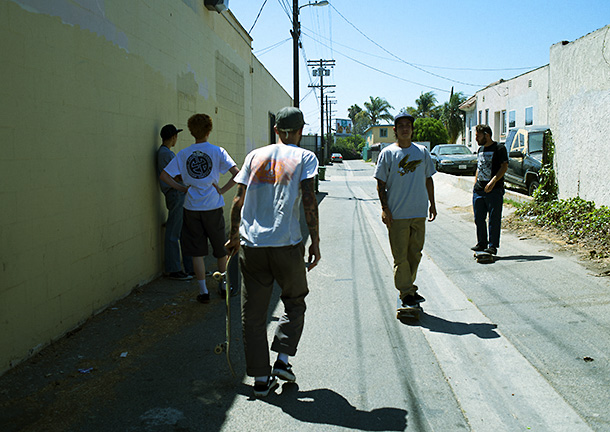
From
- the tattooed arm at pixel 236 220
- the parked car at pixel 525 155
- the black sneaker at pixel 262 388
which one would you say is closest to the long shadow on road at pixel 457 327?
the black sneaker at pixel 262 388

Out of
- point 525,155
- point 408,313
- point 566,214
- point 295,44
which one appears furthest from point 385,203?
point 295,44

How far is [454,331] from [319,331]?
3.90 ft

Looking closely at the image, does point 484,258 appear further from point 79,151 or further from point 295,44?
point 295,44

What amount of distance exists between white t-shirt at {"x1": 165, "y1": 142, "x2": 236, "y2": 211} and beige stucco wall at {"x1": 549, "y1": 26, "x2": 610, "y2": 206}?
6.49 m

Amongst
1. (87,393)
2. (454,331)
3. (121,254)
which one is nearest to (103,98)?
(121,254)

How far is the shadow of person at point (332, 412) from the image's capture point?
10.6 feet

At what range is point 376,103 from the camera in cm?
10700

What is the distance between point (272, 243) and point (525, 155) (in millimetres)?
13057

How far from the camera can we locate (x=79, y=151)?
4797 mm

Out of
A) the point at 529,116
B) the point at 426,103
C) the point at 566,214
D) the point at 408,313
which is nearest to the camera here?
the point at 408,313

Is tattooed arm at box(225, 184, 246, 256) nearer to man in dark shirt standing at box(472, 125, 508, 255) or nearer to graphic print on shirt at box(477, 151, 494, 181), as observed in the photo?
man in dark shirt standing at box(472, 125, 508, 255)

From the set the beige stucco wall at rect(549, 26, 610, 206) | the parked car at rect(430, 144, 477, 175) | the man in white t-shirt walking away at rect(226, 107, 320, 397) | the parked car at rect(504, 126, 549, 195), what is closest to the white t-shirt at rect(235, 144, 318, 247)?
the man in white t-shirt walking away at rect(226, 107, 320, 397)

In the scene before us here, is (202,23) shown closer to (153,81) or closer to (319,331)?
(153,81)

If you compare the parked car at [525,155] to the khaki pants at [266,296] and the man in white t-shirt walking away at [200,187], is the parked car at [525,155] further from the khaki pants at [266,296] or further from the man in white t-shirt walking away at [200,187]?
the khaki pants at [266,296]
